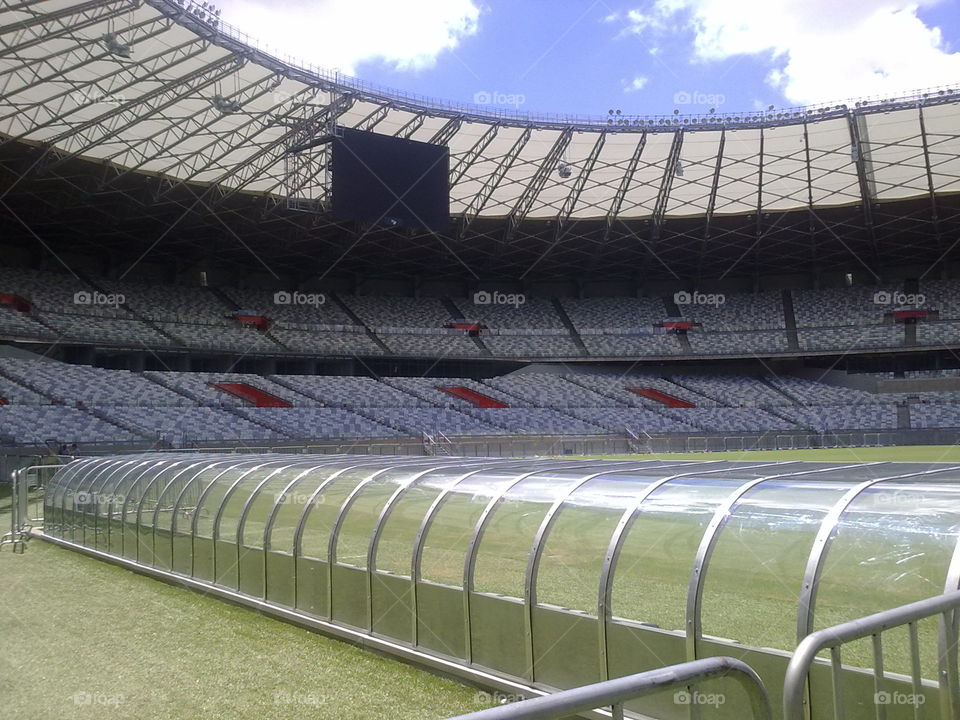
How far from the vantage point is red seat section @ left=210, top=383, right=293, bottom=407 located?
1742 inches

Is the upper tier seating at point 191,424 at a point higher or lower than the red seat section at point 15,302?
lower

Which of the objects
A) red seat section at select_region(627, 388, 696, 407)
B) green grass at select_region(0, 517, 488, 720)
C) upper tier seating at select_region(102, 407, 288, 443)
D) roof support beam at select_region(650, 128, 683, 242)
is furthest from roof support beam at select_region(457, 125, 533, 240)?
green grass at select_region(0, 517, 488, 720)

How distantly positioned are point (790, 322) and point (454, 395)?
87.6 ft

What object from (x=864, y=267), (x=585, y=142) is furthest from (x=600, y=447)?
(x=864, y=267)

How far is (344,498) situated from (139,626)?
3.08 m

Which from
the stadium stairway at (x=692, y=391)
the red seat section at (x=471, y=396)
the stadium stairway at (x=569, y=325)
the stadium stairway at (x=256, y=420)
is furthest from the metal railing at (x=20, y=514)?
the stadium stairway at (x=569, y=325)

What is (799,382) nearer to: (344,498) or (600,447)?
(600,447)

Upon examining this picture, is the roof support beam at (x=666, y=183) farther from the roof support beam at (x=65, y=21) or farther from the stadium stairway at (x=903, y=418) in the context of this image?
the roof support beam at (x=65, y=21)

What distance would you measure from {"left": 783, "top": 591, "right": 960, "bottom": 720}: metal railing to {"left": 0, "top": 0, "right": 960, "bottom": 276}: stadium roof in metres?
27.3

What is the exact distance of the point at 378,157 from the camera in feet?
119

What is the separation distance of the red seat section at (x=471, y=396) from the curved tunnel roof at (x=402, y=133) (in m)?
11.2

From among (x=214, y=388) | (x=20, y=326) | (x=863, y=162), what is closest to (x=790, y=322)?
(x=863, y=162)

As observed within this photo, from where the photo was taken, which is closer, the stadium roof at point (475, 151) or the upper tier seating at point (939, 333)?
the stadium roof at point (475, 151)

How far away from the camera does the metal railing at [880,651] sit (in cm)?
330
